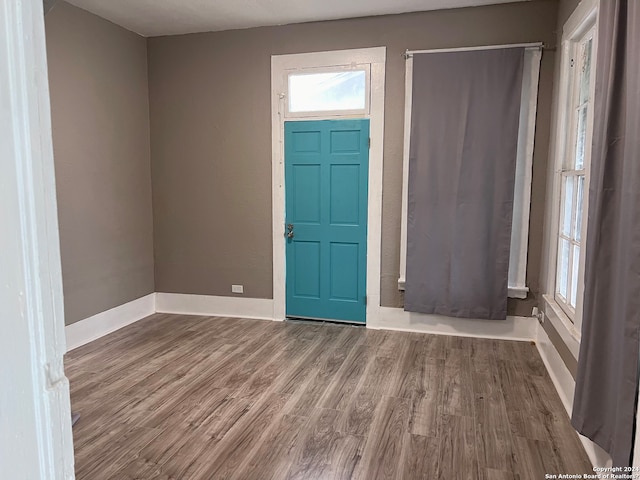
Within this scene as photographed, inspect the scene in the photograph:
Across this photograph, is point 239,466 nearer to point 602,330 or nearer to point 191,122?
point 602,330

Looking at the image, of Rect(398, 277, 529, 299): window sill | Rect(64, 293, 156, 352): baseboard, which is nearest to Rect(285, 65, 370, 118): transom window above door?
Rect(398, 277, 529, 299): window sill

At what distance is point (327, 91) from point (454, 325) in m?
2.47

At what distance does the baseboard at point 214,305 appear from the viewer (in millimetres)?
4660

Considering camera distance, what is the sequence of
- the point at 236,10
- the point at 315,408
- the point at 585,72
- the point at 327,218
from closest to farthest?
the point at 315,408, the point at 585,72, the point at 236,10, the point at 327,218

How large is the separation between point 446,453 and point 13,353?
2.31 m

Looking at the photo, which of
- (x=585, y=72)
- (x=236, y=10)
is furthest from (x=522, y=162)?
(x=236, y=10)

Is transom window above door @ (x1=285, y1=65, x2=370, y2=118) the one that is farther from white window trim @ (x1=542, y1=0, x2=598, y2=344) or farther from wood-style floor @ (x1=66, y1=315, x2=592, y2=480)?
wood-style floor @ (x1=66, y1=315, x2=592, y2=480)

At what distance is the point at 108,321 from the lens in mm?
4219

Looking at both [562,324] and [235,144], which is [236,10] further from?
[562,324]

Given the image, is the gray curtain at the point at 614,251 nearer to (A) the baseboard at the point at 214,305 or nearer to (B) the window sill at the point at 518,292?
(B) the window sill at the point at 518,292

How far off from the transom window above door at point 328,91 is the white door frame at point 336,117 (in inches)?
1.6

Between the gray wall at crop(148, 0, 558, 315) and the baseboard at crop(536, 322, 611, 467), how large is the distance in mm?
423

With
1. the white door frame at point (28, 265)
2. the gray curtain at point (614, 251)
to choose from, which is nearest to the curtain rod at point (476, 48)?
the gray curtain at point (614, 251)

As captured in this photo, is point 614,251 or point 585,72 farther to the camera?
point 585,72
